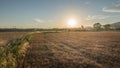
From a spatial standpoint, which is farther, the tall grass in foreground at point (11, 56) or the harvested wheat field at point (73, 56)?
the harvested wheat field at point (73, 56)

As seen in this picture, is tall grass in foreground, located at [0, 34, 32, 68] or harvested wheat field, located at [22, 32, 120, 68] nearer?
tall grass in foreground, located at [0, 34, 32, 68]

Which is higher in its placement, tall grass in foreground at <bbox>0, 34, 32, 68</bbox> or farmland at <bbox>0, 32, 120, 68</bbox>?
tall grass in foreground at <bbox>0, 34, 32, 68</bbox>

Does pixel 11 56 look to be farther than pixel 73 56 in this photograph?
No

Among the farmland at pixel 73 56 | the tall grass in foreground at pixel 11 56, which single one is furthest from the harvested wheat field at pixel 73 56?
the tall grass in foreground at pixel 11 56

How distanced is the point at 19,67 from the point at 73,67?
3.52 metres

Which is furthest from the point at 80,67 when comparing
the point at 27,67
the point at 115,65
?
the point at 27,67

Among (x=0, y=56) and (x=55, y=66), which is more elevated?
(x=0, y=56)

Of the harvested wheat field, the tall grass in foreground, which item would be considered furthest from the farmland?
the tall grass in foreground

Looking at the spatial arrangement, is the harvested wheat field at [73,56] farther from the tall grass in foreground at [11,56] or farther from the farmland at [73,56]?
the tall grass in foreground at [11,56]

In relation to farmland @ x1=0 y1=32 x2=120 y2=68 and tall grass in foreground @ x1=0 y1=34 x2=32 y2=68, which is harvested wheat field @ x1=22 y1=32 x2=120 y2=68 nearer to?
farmland @ x1=0 y1=32 x2=120 y2=68

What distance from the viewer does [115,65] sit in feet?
35.1

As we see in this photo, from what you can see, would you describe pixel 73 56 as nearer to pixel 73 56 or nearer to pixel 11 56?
pixel 73 56

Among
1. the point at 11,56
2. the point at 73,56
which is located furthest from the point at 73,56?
the point at 11,56

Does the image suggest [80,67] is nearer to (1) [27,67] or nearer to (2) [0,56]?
(1) [27,67]
